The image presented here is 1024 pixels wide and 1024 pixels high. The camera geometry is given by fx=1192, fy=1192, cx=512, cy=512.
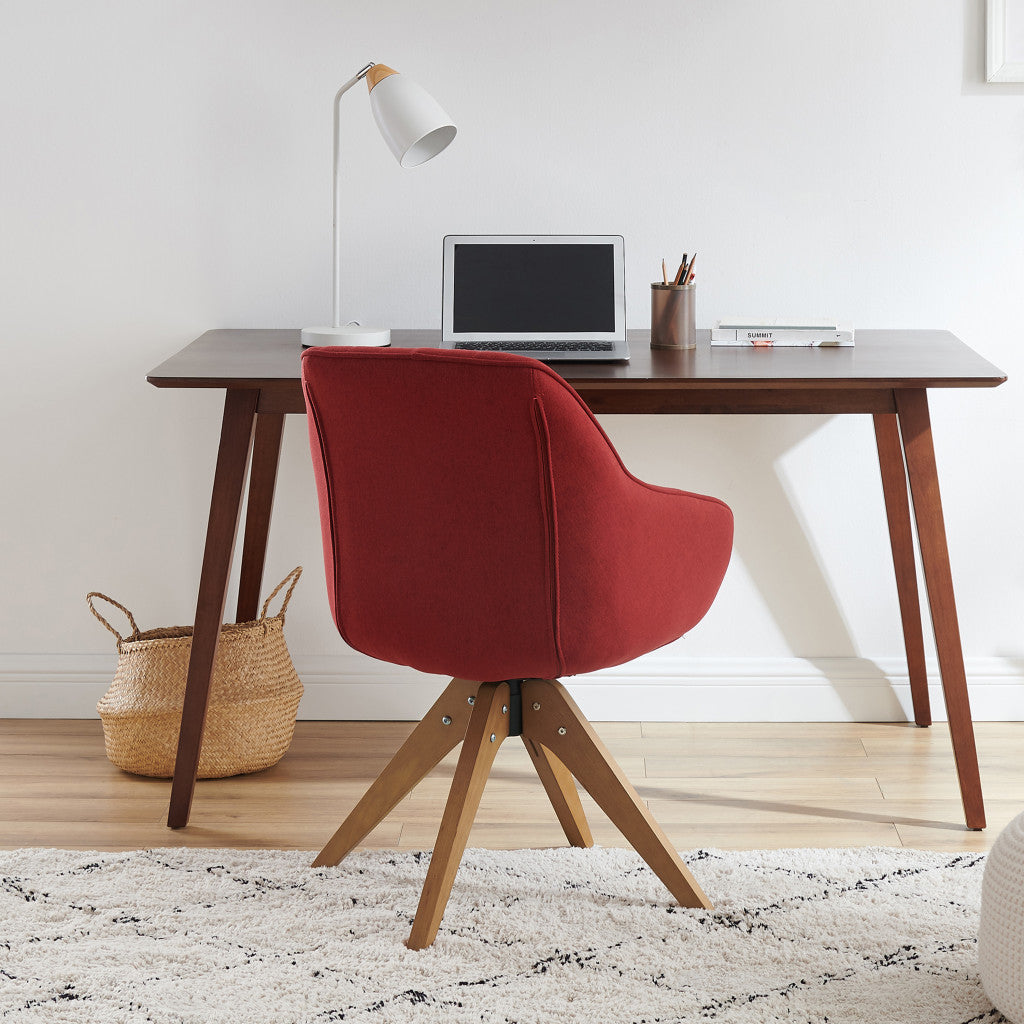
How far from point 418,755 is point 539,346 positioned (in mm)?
750

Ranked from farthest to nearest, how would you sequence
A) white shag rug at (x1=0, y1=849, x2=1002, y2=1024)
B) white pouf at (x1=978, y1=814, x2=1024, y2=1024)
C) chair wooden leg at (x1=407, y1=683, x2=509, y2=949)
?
chair wooden leg at (x1=407, y1=683, x2=509, y2=949) → white shag rug at (x1=0, y1=849, x2=1002, y2=1024) → white pouf at (x1=978, y1=814, x2=1024, y2=1024)

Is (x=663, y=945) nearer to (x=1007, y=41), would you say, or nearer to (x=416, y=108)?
(x=416, y=108)

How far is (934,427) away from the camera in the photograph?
7.92 feet

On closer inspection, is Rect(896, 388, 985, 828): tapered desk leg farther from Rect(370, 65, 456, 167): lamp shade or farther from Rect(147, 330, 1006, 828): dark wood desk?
Rect(370, 65, 456, 167): lamp shade

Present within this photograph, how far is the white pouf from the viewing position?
4.45ft

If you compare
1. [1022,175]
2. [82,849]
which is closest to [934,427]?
[1022,175]

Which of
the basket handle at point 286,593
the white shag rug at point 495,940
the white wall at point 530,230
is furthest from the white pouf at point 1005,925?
the basket handle at point 286,593

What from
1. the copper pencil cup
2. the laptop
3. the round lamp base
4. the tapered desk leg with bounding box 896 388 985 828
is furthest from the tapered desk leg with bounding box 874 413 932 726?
the round lamp base

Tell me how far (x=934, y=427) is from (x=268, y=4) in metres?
1.56

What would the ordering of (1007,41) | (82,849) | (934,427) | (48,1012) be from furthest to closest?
1. (934,427)
2. (1007,41)
3. (82,849)
4. (48,1012)

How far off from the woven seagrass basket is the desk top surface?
53 centimetres

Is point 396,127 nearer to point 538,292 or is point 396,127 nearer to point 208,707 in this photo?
point 538,292

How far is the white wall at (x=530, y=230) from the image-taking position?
2311mm

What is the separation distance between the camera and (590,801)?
2.11m
